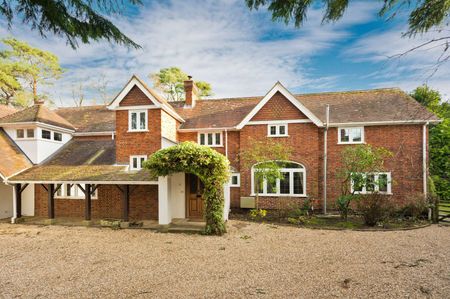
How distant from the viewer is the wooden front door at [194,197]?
41.2 feet

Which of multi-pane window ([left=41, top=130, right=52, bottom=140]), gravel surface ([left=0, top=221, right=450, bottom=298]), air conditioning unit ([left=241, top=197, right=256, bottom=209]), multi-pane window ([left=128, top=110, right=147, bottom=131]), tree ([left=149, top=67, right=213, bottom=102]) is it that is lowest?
gravel surface ([left=0, top=221, right=450, bottom=298])

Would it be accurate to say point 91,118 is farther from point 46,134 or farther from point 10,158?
point 10,158

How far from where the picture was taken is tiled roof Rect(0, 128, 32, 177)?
12.3 m

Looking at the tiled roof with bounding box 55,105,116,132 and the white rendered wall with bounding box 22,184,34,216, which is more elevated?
the tiled roof with bounding box 55,105,116,132

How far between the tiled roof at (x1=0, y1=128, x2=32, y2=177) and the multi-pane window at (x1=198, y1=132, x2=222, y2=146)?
1037cm

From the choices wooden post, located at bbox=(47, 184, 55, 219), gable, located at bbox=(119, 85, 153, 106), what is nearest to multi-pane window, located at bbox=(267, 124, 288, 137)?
gable, located at bbox=(119, 85, 153, 106)

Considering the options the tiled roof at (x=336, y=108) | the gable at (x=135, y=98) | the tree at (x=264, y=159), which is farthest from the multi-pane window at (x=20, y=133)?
the tree at (x=264, y=159)

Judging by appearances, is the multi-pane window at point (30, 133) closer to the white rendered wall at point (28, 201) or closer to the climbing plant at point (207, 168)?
the white rendered wall at point (28, 201)

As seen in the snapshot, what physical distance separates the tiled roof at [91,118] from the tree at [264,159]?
10.1 meters

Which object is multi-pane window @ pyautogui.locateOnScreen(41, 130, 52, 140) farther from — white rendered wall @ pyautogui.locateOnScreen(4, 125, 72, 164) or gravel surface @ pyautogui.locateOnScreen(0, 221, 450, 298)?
gravel surface @ pyautogui.locateOnScreen(0, 221, 450, 298)

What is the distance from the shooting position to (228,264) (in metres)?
6.93

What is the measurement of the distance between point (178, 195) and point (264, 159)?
17.4ft

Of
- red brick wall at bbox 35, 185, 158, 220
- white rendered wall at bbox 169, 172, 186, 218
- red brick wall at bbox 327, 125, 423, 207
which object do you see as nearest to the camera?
white rendered wall at bbox 169, 172, 186, 218

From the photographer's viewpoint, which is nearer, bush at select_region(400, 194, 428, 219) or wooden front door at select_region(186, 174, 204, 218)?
bush at select_region(400, 194, 428, 219)
